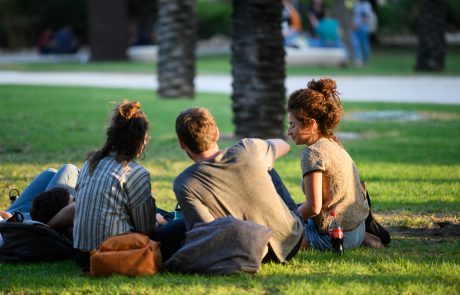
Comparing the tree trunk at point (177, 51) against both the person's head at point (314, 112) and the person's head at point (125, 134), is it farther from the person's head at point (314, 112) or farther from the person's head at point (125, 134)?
the person's head at point (125, 134)

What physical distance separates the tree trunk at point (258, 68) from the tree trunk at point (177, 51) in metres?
5.40

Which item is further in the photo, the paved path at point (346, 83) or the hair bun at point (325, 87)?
the paved path at point (346, 83)

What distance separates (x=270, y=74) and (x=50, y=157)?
3.02m

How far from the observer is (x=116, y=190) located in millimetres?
5402

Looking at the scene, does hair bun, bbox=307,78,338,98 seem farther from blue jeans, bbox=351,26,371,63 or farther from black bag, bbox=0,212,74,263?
blue jeans, bbox=351,26,371,63

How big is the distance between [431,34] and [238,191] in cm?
1867

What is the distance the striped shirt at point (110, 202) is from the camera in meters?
5.41

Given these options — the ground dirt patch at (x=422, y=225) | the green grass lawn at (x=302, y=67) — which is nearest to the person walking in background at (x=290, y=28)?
the green grass lawn at (x=302, y=67)

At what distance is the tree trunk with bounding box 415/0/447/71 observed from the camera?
22781mm

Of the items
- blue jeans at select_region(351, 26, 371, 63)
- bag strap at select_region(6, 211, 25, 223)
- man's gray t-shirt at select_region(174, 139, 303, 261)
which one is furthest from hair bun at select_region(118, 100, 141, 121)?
blue jeans at select_region(351, 26, 371, 63)

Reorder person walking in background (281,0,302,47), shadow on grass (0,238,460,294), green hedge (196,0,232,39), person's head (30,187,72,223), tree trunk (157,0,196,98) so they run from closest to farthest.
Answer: shadow on grass (0,238,460,294) < person's head (30,187,72,223) < tree trunk (157,0,196,98) < person walking in background (281,0,302,47) < green hedge (196,0,232,39)

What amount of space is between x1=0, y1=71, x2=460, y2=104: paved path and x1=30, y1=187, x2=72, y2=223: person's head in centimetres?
1117

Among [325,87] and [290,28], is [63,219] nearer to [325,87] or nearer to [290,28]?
[325,87]

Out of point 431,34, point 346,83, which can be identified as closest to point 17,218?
point 346,83
